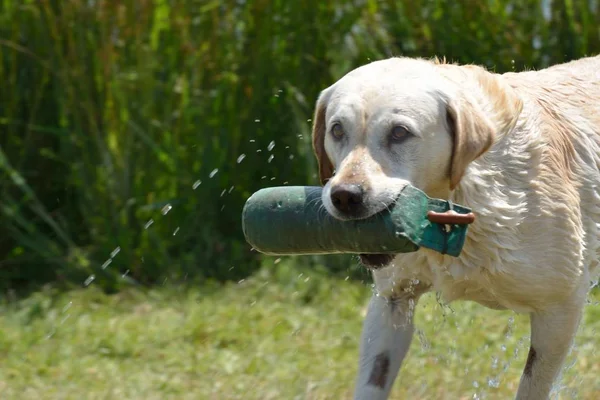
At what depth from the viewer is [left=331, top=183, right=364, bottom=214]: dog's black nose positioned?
3.36m

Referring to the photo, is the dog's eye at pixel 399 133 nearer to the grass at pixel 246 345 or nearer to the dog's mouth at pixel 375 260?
the dog's mouth at pixel 375 260

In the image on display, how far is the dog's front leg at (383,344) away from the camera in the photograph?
13.4 ft

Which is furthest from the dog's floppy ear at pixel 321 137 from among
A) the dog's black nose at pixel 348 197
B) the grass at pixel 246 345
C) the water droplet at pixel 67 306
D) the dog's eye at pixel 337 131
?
the water droplet at pixel 67 306

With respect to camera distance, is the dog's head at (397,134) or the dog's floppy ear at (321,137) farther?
the dog's floppy ear at (321,137)

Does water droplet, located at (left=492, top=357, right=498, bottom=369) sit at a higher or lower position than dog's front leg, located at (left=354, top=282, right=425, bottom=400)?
lower

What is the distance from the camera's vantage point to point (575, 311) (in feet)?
12.8

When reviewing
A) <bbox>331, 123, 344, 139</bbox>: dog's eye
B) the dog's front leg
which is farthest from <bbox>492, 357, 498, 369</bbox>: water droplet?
<bbox>331, 123, 344, 139</bbox>: dog's eye

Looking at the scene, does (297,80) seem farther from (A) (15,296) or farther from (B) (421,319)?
(A) (15,296)

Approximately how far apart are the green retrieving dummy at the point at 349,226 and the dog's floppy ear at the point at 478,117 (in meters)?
0.18

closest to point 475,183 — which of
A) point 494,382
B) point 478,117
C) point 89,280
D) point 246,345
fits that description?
point 478,117

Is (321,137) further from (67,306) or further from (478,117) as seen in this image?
(67,306)

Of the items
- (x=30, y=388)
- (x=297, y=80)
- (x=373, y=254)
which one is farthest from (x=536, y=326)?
(x=297, y=80)

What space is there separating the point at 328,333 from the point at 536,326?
79.2 inches

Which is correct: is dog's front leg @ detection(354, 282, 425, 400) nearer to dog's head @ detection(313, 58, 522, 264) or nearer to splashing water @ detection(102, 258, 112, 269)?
dog's head @ detection(313, 58, 522, 264)
